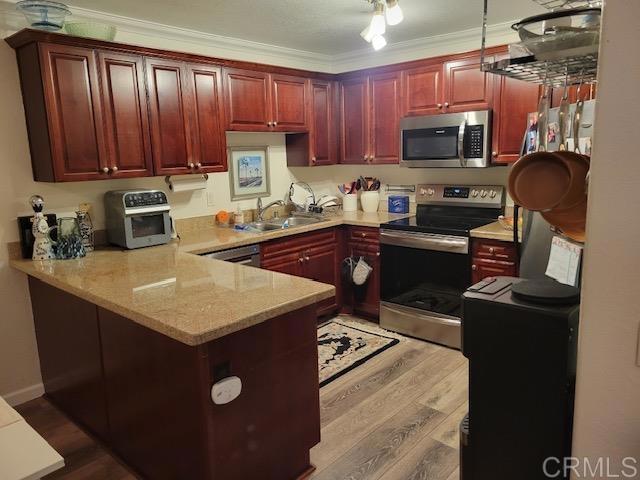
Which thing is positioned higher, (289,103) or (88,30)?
(88,30)

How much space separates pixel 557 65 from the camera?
110 cm

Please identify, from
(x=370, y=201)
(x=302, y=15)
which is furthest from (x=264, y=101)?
(x=370, y=201)

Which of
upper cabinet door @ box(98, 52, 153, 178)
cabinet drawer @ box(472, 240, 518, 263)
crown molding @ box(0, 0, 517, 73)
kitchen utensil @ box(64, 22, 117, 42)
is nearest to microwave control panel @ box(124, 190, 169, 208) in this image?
upper cabinet door @ box(98, 52, 153, 178)

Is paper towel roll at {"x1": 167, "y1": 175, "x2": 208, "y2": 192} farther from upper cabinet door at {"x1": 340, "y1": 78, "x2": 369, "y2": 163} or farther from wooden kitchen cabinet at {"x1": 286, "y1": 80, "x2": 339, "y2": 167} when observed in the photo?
upper cabinet door at {"x1": 340, "y1": 78, "x2": 369, "y2": 163}

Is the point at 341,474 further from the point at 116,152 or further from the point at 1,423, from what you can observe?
the point at 116,152

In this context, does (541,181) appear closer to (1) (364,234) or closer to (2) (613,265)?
(2) (613,265)

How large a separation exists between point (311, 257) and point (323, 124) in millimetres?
1269

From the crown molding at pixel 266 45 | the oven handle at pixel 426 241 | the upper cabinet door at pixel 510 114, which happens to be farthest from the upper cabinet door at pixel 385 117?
the upper cabinet door at pixel 510 114

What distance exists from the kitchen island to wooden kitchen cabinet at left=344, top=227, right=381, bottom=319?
176cm

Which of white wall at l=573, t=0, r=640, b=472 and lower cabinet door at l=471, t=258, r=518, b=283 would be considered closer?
white wall at l=573, t=0, r=640, b=472

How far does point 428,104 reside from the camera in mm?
3752

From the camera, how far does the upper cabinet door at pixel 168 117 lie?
3.03 meters

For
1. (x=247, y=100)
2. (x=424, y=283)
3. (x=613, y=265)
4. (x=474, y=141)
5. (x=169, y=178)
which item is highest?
(x=247, y=100)

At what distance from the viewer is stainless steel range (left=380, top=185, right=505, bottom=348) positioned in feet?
11.3
